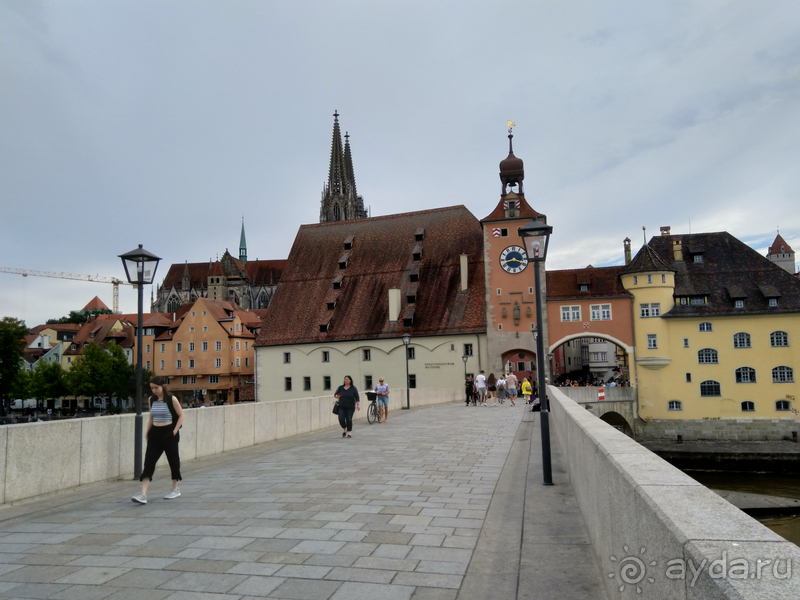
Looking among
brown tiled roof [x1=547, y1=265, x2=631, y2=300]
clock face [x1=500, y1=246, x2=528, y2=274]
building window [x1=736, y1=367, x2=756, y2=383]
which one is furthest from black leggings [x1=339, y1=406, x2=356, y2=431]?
building window [x1=736, y1=367, x2=756, y2=383]

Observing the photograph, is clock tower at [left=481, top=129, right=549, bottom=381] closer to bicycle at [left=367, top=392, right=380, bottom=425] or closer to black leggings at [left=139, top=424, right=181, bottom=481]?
bicycle at [left=367, top=392, right=380, bottom=425]

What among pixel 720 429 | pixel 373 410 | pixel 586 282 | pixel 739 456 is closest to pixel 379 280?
pixel 586 282

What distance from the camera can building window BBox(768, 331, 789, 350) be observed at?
1943 inches

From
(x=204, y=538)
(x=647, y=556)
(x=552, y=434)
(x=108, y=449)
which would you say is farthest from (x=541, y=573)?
(x=552, y=434)

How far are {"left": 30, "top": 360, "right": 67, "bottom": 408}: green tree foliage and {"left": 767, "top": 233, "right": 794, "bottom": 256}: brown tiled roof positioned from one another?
124 metres

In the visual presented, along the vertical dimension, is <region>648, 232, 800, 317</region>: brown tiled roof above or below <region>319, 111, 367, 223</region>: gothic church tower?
below

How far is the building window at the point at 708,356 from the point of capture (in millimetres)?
50781

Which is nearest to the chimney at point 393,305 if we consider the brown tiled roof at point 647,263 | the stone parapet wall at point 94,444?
the brown tiled roof at point 647,263

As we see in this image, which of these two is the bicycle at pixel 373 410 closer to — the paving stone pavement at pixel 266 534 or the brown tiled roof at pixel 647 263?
the paving stone pavement at pixel 266 534

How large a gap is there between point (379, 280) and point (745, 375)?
30917 mm

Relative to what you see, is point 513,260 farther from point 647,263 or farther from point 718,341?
point 718,341

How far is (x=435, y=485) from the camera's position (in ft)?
30.7

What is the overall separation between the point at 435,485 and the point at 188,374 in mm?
74042

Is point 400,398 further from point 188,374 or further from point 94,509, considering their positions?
point 188,374
